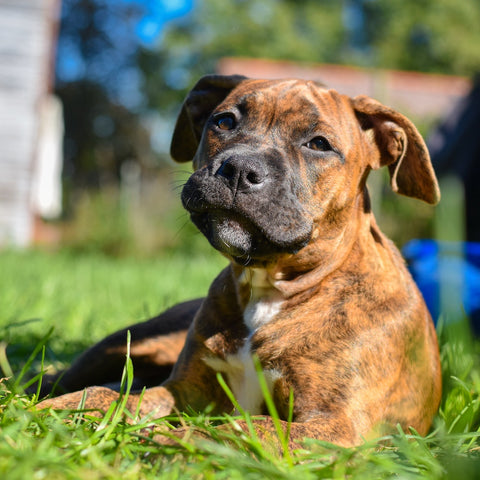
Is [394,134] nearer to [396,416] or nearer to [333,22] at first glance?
[396,416]

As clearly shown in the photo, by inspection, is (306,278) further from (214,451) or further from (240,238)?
(214,451)

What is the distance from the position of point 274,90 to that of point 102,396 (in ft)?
5.19

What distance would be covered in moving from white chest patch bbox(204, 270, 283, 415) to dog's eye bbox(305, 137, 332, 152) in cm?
61

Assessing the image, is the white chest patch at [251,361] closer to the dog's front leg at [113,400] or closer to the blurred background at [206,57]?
the dog's front leg at [113,400]

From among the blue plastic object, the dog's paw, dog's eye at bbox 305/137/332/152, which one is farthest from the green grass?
dog's eye at bbox 305/137/332/152

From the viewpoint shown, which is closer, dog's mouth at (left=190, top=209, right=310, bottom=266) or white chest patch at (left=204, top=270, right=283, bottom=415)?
dog's mouth at (left=190, top=209, right=310, bottom=266)

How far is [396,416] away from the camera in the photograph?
2652 millimetres

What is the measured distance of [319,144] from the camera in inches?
115

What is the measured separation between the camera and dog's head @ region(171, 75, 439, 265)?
2596 millimetres

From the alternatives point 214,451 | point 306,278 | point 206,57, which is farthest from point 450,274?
point 206,57

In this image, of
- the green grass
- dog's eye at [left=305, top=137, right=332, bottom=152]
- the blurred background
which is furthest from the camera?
the blurred background

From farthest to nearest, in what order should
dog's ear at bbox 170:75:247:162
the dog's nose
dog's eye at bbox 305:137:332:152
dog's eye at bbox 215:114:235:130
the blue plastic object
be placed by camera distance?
the blue plastic object, dog's ear at bbox 170:75:247:162, dog's eye at bbox 215:114:235:130, dog's eye at bbox 305:137:332:152, the dog's nose

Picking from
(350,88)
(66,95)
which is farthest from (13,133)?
(66,95)

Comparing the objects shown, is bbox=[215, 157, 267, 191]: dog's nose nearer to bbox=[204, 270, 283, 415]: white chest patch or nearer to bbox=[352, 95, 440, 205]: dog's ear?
bbox=[204, 270, 283, 415]: white chest patch
